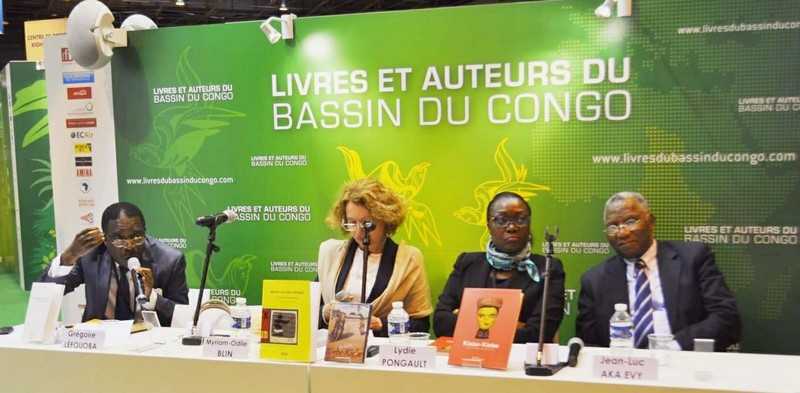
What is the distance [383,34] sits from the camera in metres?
4.20

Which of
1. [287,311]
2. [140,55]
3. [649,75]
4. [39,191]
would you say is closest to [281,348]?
[287,311]

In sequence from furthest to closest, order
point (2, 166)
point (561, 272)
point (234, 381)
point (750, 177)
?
point (2, 166), point (750, 177), point (561, 272), point (234, 381)

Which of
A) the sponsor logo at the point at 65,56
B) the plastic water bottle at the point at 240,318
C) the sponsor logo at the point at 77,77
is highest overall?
the sponsor logo at the point at 65,56

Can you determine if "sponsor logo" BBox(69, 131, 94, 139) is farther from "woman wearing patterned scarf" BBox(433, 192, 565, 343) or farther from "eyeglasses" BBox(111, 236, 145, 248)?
"woman wearing patterned scarf" BBox(433, 192, 565, 343)

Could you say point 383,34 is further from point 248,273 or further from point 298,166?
point 248,273

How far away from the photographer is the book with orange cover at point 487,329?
6.82ft

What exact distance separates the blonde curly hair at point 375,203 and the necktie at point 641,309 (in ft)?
4.29

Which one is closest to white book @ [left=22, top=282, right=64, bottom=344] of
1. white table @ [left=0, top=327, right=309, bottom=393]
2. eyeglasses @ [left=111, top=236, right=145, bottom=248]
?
white table @ [left=0, top=327, right=309, bottom=393]

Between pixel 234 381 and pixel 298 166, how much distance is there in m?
2.27

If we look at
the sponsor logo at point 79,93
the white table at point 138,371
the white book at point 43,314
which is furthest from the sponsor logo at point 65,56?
the white table at point 138,371

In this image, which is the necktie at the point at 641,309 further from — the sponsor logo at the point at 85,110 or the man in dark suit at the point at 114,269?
the sponsor logo at the point at 85,110

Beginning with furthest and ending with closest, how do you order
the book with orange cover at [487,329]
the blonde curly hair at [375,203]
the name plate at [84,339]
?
the blonde curly hair at [375,203], the name plate at [84,339], the book with orange cover at [487,329]

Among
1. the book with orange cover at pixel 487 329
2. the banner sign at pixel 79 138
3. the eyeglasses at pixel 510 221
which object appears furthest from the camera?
the banner sign at pixel 79 138

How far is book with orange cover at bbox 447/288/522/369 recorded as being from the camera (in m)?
2.08
